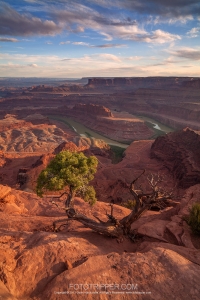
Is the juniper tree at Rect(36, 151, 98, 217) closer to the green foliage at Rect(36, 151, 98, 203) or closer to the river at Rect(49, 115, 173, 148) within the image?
the green foliage at Rect(36, 151, 98, 203)

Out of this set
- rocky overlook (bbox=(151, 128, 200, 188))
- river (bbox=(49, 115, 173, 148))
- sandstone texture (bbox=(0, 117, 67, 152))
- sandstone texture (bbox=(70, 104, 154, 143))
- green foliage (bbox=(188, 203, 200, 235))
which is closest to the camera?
green foliage (bbox=(188, 203, 200, 235))

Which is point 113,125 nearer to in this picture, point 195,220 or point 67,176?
point 195,220

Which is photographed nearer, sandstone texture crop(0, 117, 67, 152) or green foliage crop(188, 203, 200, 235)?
green foliage crop(188, 203, 200, 235)

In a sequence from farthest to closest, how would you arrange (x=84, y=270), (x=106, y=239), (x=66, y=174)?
(x=66, y=174) → (x=106, y=239) → (x=84, y=270)

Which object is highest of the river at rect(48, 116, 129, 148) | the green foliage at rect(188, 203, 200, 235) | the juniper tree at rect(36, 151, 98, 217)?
the juniper tree at rect(36, 151, 98, 217)

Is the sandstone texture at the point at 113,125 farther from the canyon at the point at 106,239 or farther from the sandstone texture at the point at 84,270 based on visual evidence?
the sandstone texture at the point at 84,270

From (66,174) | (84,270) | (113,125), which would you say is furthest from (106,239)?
(113,125)

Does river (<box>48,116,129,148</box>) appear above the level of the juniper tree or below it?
below

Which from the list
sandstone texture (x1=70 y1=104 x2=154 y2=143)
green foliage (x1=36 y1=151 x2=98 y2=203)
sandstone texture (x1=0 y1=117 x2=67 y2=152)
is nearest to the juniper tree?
green foliage (x1=36 y1=151 x2=98 y2=203)
